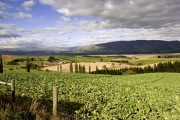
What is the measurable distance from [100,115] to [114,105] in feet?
6.81

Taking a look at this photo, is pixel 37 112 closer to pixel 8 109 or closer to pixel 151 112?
pixel 8 109

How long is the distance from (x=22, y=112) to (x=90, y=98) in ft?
41.2

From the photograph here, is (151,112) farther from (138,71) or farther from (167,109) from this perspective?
(138,71)

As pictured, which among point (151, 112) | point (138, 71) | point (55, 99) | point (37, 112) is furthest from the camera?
point (138, 71)

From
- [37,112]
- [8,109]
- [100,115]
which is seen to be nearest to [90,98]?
[100,115]

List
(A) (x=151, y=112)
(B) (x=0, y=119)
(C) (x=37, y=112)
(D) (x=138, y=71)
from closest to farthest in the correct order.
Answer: (B) (x=0, y=119), (C) (x=37, y=112), (A) (x=151, y=112), (D) (x=138, y=71)

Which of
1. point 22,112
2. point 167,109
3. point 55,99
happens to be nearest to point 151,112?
point 167,109

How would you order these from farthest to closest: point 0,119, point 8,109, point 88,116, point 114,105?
point 114,105 → point 88,116 → point 8,109 → point 0,119

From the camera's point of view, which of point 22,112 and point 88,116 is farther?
point 88,116

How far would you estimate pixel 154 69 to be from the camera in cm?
17100

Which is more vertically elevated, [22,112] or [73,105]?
[22,112]

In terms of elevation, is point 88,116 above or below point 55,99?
below

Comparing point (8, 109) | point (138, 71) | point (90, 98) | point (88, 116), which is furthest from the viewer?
point (138, 71)

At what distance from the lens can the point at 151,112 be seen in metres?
14.6
